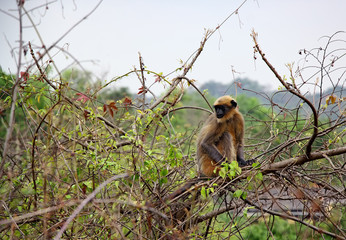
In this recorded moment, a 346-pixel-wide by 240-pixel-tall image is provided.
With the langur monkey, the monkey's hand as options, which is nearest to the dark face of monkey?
the langur monkey

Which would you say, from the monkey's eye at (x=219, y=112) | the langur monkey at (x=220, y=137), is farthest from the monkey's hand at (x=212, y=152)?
the monkey's eye at (x=219, y=112)

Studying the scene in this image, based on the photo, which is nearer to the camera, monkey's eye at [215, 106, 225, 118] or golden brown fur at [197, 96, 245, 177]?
monkey's eye at [215, 106, 225, 118]

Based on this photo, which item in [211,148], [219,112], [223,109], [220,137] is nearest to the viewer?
[219,112]

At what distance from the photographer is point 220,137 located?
8.16 m

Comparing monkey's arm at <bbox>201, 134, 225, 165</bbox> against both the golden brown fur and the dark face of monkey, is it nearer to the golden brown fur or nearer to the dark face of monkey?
the golden brown fur

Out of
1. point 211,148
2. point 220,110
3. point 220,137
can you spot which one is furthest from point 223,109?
point 211,148

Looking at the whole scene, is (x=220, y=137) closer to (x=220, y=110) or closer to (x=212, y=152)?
(x=212, y=152)

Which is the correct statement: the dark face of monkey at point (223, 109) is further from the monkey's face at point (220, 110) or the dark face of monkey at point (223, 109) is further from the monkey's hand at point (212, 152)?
the monkey's hand at point (212, 152)

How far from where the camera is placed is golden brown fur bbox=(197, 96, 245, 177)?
7902 mm

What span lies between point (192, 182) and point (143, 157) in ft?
3.63

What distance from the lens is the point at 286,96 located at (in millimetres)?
6230

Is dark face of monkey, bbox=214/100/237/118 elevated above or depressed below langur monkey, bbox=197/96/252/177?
above

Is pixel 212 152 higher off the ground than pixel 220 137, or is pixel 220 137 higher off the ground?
pixel 220 137

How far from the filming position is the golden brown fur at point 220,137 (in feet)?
25.9
